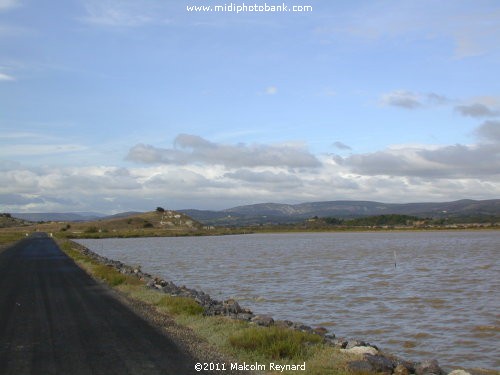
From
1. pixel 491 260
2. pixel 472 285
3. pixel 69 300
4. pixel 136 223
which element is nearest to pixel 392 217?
pixel 136 223

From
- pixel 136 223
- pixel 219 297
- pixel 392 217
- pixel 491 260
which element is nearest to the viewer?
pixel 219 297

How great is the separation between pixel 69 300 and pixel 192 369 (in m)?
10.7

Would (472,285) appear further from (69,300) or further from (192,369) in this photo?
(192,369)

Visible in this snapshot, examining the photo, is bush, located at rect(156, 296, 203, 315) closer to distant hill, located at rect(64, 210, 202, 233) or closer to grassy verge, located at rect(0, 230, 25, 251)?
grassy verge, located at rect(0, 230, 25, 251)

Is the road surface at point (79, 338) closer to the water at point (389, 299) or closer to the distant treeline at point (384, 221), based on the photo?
the water at point (389, 299)

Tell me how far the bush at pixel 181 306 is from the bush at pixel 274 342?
377cm

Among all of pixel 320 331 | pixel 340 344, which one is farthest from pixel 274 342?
pixel 320 331

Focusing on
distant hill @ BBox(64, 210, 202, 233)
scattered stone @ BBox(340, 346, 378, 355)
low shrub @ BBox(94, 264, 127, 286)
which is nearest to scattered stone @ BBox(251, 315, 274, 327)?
scattered stone @ BBox(340, 346, 378, 355)

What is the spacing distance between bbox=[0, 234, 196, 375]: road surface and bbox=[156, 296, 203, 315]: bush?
118 cm

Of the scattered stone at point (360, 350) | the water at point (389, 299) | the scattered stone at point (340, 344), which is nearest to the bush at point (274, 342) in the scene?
the scattered stone at point (340, 344)

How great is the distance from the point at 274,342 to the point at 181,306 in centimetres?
562

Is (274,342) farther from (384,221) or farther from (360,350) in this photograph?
(384,221)

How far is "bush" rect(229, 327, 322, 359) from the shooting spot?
427 inches

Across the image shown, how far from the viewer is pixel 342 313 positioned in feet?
64.6
